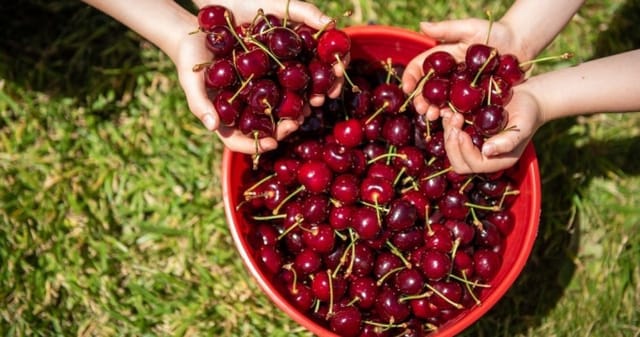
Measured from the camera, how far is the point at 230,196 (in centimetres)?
277

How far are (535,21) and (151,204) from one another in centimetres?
196

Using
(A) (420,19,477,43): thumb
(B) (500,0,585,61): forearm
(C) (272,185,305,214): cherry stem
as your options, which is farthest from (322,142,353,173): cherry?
(B) (500,0,585,61): forearm

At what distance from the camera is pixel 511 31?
290 cm

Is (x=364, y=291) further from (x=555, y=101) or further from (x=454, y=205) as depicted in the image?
(x=555, y=101)

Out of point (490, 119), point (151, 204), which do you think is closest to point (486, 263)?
point (490, 119)

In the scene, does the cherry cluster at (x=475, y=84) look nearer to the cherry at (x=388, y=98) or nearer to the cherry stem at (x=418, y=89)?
the cherry stem at (x=418, y=89)

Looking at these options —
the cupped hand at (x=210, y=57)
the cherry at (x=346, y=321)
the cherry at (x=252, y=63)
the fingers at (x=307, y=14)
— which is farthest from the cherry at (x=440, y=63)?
the cherry at (x=346, y=321)

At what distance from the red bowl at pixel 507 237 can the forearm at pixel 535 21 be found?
14.2 inches

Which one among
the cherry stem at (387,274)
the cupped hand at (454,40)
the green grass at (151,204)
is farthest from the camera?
the green grass at (151,204)

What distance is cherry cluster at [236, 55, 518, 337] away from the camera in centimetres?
273

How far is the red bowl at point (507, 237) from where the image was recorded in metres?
2.65

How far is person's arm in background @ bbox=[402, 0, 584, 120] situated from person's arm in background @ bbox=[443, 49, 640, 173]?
181 millimetres

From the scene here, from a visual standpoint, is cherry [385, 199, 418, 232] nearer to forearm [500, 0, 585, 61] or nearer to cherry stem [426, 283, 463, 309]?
cherry stem [426, 283, 463, 309]

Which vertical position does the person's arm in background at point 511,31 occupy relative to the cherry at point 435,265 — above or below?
above
